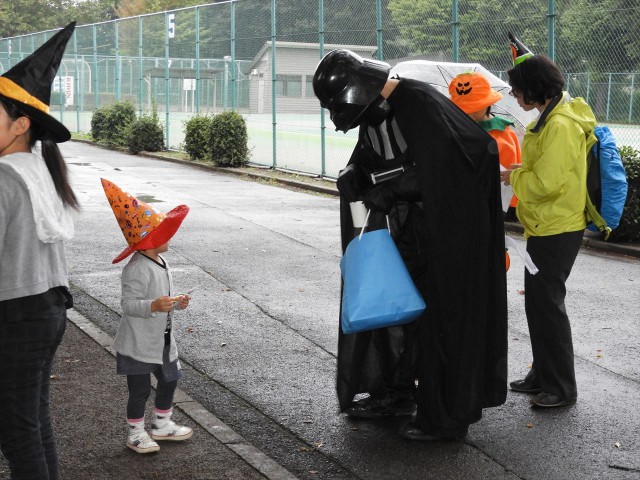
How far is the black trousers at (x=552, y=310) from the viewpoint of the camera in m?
5.23

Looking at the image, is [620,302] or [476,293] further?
[620,302]

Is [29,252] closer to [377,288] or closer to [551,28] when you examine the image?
[377,288]

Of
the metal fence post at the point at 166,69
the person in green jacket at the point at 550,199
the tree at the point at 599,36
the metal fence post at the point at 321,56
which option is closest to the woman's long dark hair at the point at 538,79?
the person in green jacket at the point at 550,199

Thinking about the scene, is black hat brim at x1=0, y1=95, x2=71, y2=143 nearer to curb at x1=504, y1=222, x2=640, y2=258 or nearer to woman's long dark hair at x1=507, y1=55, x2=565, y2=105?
woman's long dark hair at x1=507, y1=55, x2=565, y2=105

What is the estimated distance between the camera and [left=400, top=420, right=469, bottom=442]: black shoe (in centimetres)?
465

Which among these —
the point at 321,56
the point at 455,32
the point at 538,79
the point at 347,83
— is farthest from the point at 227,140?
the point at 347,83

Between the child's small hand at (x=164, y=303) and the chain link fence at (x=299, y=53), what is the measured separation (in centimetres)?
866

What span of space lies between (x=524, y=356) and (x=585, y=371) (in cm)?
47

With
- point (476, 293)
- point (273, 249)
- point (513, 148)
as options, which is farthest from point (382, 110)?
point (273, 249)

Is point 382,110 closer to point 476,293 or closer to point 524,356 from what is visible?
point 476,293

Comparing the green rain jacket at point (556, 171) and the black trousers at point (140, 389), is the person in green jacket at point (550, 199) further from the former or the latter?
the black trousers at point (140, 389)

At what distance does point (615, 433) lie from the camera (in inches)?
197

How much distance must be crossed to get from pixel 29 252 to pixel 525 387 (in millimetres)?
3260

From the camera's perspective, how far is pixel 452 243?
456 cm
